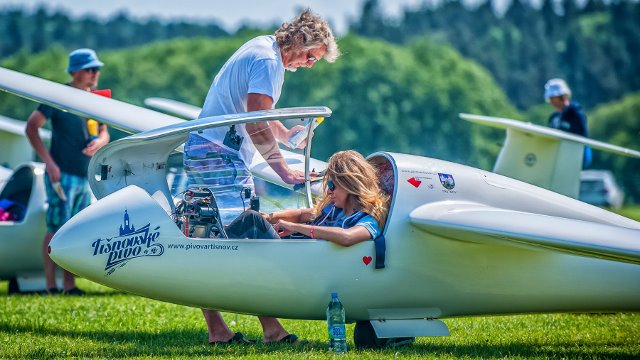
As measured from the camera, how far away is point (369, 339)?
6766mm

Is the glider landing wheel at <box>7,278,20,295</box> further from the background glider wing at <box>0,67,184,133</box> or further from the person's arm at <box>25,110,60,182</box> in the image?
the background glider wing at <box>0,67,184,133</box>

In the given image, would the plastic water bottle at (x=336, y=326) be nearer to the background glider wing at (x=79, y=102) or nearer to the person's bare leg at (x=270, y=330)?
the person's bare leg at (x=270, y=330)

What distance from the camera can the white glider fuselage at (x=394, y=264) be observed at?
622 centimetres

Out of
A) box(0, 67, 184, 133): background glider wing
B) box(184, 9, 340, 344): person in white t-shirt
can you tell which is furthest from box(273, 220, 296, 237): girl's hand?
box(0, 67, 184, 133): background glider wing

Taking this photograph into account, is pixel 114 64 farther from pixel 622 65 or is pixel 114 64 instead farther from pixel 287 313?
pixel 287 313

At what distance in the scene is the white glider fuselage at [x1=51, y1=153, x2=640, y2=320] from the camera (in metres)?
6.22

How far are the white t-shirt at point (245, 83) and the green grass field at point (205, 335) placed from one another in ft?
4.85

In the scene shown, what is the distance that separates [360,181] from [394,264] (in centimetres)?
62

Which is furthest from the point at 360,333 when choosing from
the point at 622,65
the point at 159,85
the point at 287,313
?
the point at 622,65

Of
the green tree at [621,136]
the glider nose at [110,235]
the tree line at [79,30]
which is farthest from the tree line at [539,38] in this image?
the glider nose at [110,235]

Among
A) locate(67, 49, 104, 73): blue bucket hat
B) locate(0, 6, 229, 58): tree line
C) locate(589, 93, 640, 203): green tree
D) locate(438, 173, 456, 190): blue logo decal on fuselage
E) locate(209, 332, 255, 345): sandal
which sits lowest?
locate(589, 93, 640, 203): green tree

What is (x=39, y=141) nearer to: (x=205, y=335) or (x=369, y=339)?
(x=205, y=335)

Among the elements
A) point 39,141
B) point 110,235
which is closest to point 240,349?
point 110,235

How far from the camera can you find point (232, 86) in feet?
22.3
